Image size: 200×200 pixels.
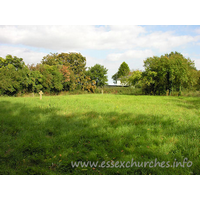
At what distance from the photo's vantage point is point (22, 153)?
4551mm

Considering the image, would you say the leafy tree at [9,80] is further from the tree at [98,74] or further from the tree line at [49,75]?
the tree at [98,74]

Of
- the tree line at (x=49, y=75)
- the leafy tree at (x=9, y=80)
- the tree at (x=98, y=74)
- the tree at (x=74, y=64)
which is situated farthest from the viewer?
the tree at (x=98, y=74)

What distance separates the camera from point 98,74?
5041 centimetres

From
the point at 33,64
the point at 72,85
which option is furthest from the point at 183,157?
the point at 72,85

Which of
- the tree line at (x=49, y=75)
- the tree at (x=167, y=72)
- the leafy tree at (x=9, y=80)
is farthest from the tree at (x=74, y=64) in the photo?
the tree at (x=167, y=72)

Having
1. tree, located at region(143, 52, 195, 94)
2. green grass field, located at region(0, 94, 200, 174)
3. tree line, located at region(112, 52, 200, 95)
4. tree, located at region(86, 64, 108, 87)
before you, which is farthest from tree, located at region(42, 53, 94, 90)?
green grass field, located at region(0, 94, 200, 174)

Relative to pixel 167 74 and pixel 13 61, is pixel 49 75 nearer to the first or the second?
pixel 13 61

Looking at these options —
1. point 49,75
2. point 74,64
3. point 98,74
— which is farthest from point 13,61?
point 98,74

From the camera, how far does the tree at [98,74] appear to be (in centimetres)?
5019

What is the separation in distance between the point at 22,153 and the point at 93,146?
6.72 feet

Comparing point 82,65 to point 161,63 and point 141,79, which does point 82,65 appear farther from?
point 161,63

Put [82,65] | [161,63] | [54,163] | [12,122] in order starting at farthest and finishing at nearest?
1. [82,65]
2. [161,63]
3. [12,122]
4. [54,163]

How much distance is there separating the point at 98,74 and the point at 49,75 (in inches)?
842

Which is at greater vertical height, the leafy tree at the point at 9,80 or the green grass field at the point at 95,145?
the leafy tree at the point at 9,80
